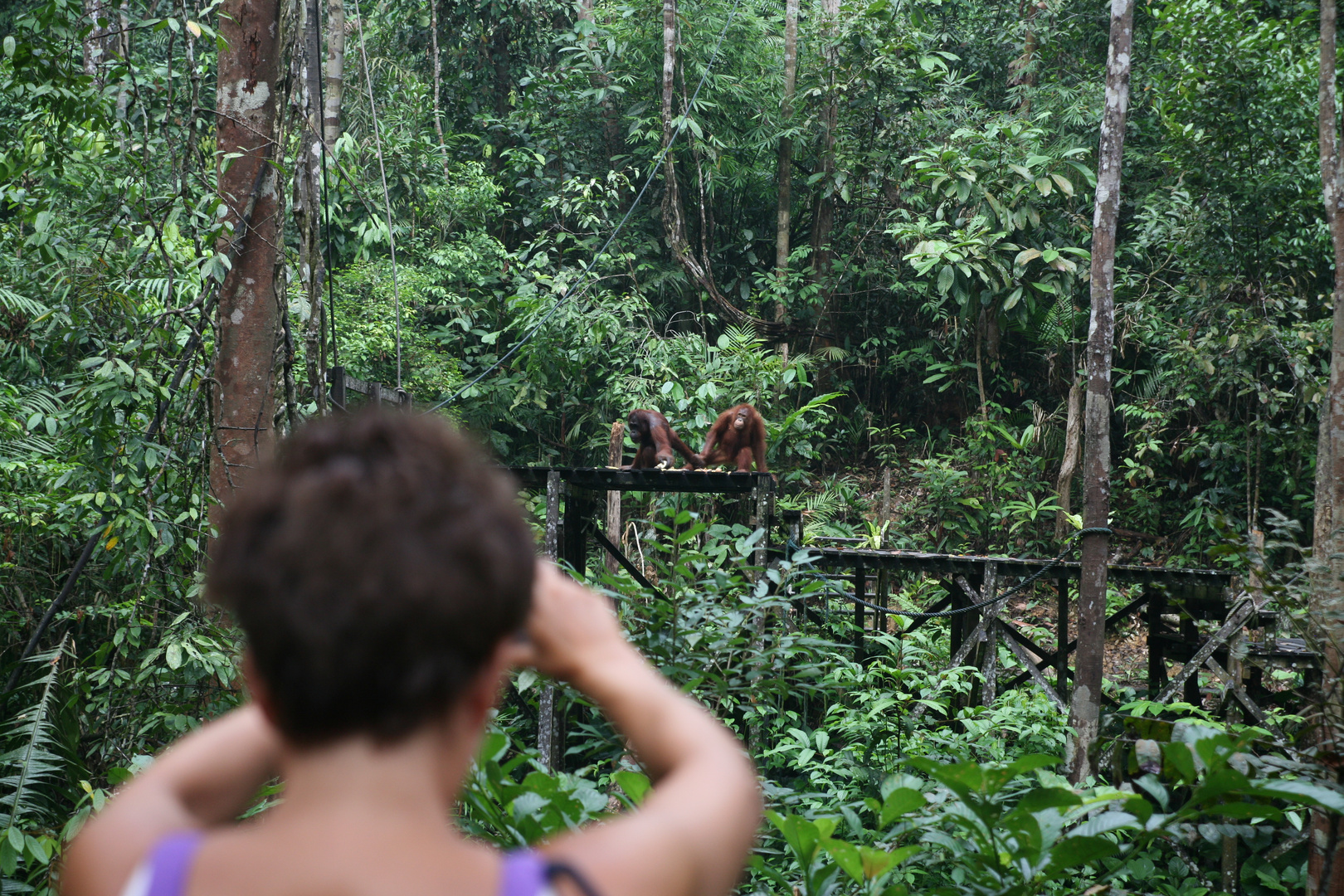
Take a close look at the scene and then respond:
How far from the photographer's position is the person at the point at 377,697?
623mm

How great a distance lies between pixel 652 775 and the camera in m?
0.80

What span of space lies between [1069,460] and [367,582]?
12.4m

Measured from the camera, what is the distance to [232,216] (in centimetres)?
371

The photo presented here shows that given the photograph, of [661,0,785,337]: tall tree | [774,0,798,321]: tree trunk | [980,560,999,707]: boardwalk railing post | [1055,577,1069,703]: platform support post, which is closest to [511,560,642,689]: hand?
[980,560,999,707]: boardwalk railing post

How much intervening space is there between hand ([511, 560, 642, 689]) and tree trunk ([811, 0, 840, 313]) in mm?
13614

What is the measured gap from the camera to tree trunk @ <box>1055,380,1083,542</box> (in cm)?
1196

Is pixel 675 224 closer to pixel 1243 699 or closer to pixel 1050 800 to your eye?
pixel 1243 699

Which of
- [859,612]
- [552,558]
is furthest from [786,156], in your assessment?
[552,558]

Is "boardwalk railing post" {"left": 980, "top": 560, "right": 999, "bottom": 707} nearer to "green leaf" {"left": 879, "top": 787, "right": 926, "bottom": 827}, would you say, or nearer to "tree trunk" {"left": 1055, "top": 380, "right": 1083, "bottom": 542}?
"tree trunk" {"left": 1055, "top": 380, "right": 1083, "bottom": 542}

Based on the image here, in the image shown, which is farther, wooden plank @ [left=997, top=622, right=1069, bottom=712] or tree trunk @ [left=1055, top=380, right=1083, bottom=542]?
tree trunk @ [left=1055, top=380, right=1083, bottom=542]

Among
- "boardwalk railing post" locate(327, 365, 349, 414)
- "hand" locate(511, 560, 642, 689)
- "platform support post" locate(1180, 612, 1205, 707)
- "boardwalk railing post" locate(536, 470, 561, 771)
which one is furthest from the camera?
"platform support post" locate(1180, 612, 1205, 707)

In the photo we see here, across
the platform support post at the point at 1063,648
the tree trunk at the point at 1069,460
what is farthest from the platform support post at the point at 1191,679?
the tree trunk at the point at 1069,460

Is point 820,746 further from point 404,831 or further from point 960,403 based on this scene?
point 960,403

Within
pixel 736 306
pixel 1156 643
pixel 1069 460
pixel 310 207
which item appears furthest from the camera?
pixel 736 306
